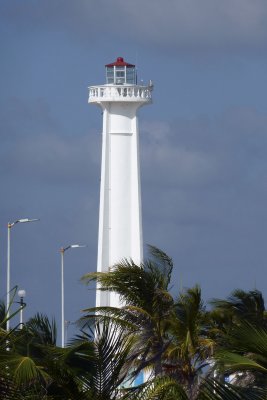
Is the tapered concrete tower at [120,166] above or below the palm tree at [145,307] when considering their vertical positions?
above

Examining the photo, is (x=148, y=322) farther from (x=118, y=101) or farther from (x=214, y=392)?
(x=118, y=101)

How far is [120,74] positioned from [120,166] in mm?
4935

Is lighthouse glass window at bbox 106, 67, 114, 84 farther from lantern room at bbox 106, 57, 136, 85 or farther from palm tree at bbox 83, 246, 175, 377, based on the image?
palm tree at bbox 83, 246, 175, 377

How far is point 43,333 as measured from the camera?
78.6 feet

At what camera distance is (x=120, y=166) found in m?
64.8

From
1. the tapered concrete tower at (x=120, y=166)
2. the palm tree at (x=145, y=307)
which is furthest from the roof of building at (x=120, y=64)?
the palm tree at (x=145, y=307)

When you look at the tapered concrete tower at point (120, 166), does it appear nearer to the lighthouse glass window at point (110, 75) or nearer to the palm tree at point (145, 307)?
the lighthouse glass window at point (110, 75)

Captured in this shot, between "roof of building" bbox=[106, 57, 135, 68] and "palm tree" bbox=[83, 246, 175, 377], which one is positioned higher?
"roof of building" bbox=[106, 57, 135, 68]

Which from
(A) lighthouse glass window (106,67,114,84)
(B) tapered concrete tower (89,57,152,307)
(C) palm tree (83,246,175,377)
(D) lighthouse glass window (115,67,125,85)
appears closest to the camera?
(C) palm tree (83,246,175,377)

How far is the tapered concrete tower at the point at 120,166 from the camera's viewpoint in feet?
209

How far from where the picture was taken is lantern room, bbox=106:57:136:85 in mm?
66875

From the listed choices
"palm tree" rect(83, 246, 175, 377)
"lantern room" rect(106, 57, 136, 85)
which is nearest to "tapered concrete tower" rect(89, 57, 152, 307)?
"lantern room" rect(106, 57, 136, 85)

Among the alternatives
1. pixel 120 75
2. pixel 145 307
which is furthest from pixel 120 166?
pixel 145 307

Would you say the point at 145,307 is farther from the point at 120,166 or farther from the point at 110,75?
the point at 110,75
